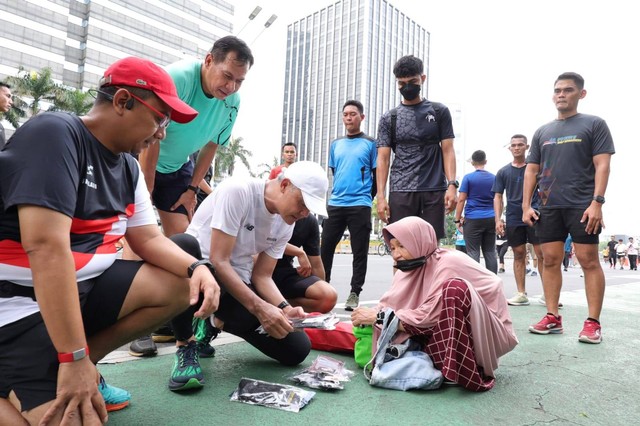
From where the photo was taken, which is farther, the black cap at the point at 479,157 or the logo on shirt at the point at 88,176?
the black cap at the point at 479,157

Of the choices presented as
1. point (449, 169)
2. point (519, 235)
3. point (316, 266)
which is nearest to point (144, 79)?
point (316, 266)

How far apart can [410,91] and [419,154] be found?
0.57 meters

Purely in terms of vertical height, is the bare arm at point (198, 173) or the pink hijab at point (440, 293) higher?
the bare arm at point (198, 173)

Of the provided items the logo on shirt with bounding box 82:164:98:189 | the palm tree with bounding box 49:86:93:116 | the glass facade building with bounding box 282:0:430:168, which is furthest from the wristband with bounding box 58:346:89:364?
the glass facade building with bounding box 282:0:430:168

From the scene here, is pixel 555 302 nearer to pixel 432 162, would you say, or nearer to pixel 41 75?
pixel 432 162

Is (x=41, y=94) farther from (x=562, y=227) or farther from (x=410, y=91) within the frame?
(x=562, y=227)

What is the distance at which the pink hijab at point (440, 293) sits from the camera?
238 centimetres

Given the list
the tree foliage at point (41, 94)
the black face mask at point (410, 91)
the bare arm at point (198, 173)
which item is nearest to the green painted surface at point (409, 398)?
the bare arm at point (198, 173)

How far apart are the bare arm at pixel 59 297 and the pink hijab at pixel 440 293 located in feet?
5.35

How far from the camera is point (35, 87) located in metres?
28.6

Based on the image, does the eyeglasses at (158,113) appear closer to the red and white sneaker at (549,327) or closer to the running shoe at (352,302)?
the running shoe at (352,302)

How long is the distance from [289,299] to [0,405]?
227cm

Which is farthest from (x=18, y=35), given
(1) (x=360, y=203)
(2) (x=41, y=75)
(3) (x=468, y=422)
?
(3) (x=468, y=422)

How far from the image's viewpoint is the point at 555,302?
13.1 feet
